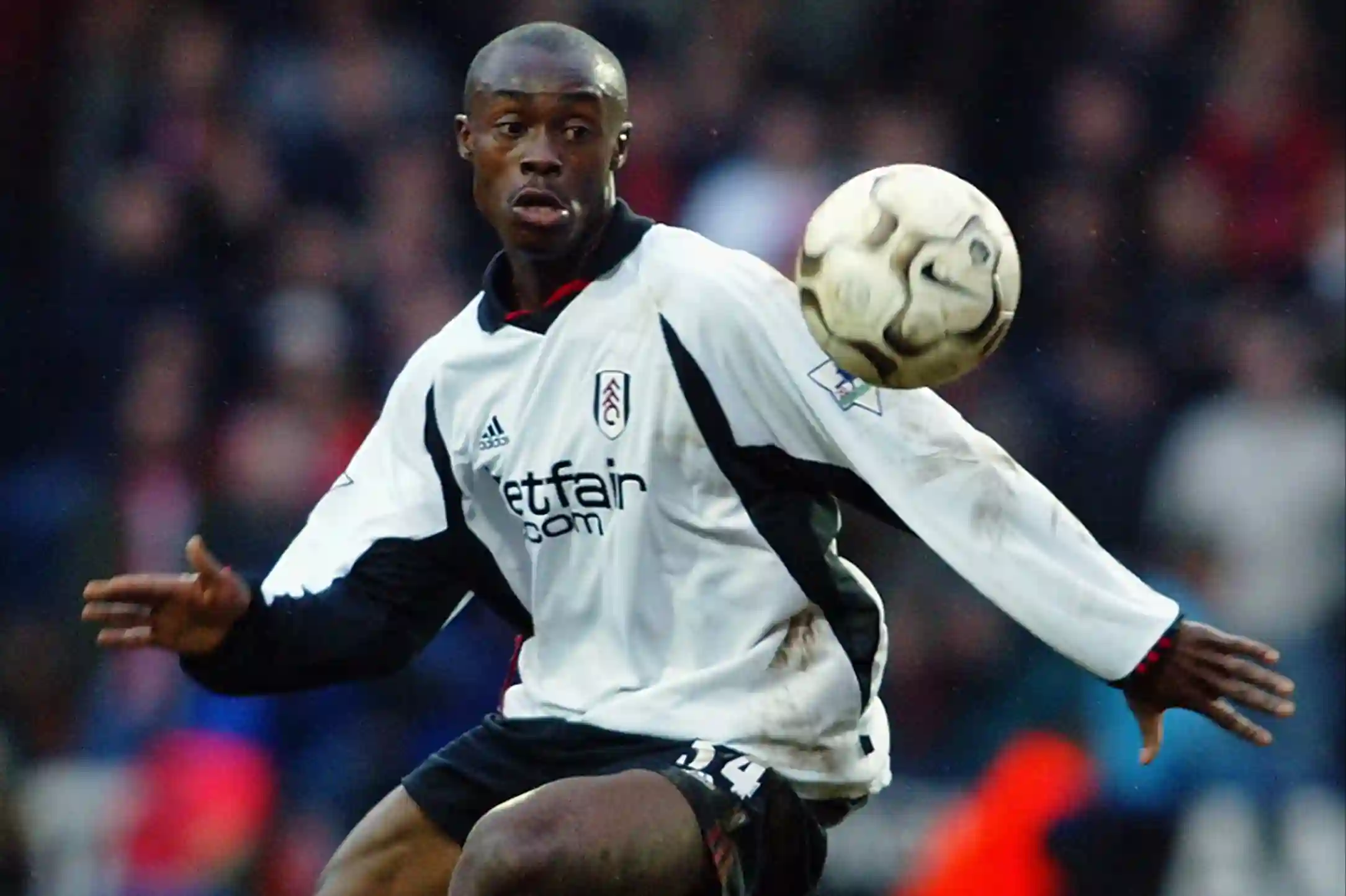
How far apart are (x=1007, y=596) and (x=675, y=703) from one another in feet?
2.08

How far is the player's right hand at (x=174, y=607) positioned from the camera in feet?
13.6

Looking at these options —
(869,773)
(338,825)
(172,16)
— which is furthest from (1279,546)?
(172,16)

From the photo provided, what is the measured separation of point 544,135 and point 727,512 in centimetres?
77

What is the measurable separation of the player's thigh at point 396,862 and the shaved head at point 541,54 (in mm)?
1381

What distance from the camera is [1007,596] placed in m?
3.92

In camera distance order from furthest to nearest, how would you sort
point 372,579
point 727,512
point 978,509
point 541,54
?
point 372,579 → point 541,54 → point 727,512 → point 978,509

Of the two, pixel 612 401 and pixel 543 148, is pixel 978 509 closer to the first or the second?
pixel 612 401

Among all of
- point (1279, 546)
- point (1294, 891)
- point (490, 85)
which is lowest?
point (1294, 891)

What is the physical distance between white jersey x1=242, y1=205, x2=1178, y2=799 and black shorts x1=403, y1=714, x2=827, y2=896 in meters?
0.04

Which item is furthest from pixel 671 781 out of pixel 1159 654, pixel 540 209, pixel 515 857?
pixel 540 209

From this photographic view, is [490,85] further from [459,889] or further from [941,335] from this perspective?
[459,889]

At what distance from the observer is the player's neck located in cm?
432

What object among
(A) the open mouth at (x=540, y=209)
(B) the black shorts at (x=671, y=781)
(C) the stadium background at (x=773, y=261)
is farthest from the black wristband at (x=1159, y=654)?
(C) the stadium background at (x=773, y=261)

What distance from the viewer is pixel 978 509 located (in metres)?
3.94
